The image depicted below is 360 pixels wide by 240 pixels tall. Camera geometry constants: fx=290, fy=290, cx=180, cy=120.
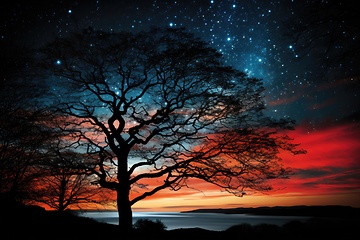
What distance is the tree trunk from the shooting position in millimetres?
14245

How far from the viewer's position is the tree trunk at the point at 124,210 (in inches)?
561

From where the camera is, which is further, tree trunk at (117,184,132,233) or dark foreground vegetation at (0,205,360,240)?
tree trunk at (117,184,132,233)

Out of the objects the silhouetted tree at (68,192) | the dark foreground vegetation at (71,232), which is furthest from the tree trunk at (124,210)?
the silhouetted tree at (68,192)

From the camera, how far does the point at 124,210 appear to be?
14.6 metres

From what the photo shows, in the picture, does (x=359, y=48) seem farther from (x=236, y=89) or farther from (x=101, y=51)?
→ (x=101, y=51)

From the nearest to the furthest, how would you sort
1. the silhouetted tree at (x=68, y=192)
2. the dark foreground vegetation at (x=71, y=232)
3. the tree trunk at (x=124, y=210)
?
the dark foreground vegetation at (x=71, y=232), the tree trunk at (x=124, y=210), the silhouetted tree at (x=68, y=192)

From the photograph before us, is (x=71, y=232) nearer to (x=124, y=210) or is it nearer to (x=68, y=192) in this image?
(x=124, y=210)

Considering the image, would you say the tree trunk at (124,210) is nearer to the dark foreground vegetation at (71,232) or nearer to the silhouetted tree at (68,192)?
the dark foreground vegetation at (71,232)

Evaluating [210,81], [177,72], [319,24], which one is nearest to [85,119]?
[177,72]

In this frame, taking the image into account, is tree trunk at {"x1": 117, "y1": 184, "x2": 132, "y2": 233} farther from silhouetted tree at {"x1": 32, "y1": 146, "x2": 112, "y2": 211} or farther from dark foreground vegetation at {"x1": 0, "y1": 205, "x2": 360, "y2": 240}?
silhouetted tree at {"x1": 32, "y1": 146, "x2": 112, "y2": 211}

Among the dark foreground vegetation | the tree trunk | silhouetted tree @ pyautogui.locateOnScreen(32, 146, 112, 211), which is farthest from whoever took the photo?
silhouetted tree @ pyautogui.locateOnScreen(32, 146, 112, 211)

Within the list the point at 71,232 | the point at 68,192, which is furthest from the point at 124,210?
the point at 68,192

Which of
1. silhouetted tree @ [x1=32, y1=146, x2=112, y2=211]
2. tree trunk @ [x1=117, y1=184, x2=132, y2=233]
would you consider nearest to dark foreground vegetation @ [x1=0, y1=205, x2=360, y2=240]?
tree trunk @ [x1=117, y1=184, x2=132, y2=233]

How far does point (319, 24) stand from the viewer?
30.4ft
